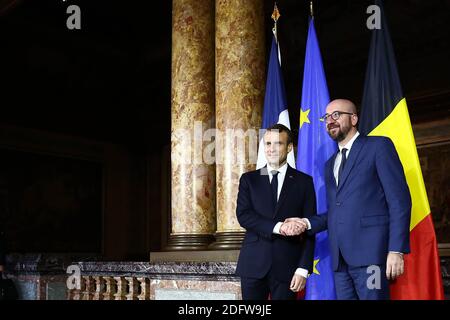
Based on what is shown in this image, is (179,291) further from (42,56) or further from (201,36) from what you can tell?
(42,56)

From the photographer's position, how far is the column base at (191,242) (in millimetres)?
6051

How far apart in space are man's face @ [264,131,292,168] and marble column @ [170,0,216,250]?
2.79m

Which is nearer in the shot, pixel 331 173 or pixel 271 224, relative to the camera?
pixel 271 224

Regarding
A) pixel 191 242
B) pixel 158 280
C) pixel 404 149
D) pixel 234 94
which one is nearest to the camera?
pixel 404 149

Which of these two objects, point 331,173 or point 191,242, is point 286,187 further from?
point 191,242

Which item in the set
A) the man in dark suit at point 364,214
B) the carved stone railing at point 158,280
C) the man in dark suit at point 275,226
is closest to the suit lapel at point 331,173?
the man in dark suit at point 364,214

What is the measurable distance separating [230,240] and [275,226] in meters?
2.41

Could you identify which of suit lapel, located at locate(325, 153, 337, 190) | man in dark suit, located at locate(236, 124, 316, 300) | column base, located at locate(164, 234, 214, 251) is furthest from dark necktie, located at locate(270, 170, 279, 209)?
column base, located at locate(164, 234, 214, 251)

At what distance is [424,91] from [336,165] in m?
7.89

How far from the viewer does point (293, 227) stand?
3.25 metres

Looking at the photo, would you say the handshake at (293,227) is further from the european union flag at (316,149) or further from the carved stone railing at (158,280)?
the carved stone railing at (158,280)

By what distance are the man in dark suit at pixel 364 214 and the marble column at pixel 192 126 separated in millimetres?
2895

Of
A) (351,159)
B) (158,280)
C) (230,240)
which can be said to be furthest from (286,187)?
(158,280)

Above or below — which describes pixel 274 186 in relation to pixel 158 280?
above
